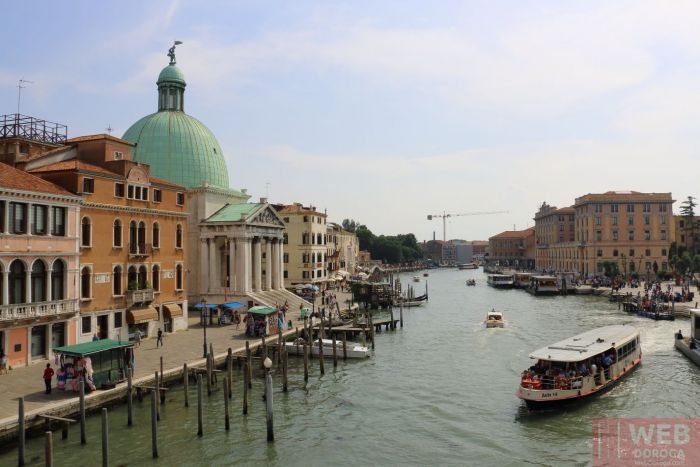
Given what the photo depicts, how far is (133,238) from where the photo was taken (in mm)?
38125

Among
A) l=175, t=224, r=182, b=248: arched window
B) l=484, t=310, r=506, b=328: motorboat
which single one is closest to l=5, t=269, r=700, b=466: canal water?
l=484, t=310, r=506, b=328: motorboat

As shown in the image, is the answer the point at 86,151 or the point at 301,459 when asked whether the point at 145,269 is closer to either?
the point at 86,151

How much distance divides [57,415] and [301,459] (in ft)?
32.2

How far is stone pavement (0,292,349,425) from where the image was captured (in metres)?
23.4

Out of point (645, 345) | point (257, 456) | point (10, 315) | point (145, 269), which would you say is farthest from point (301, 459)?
point (645, 345)

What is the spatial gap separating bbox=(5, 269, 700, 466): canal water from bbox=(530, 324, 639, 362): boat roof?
2216 mm

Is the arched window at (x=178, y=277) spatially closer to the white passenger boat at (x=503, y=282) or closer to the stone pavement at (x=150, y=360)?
the stone pavement at (x=150, y=360)

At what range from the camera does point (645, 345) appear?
43.0m

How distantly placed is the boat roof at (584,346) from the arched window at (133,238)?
1007 inches

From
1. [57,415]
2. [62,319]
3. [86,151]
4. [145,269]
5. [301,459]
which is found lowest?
[301,459]

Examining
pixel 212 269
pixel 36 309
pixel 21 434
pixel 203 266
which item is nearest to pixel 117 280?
pixel 36 309

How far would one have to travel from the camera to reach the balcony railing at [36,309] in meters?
27.5

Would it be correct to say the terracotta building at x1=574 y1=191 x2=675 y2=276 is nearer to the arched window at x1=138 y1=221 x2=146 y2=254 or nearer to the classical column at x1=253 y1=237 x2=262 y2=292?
the classical column at x1=253 y1=237 x2=262 y2=292
